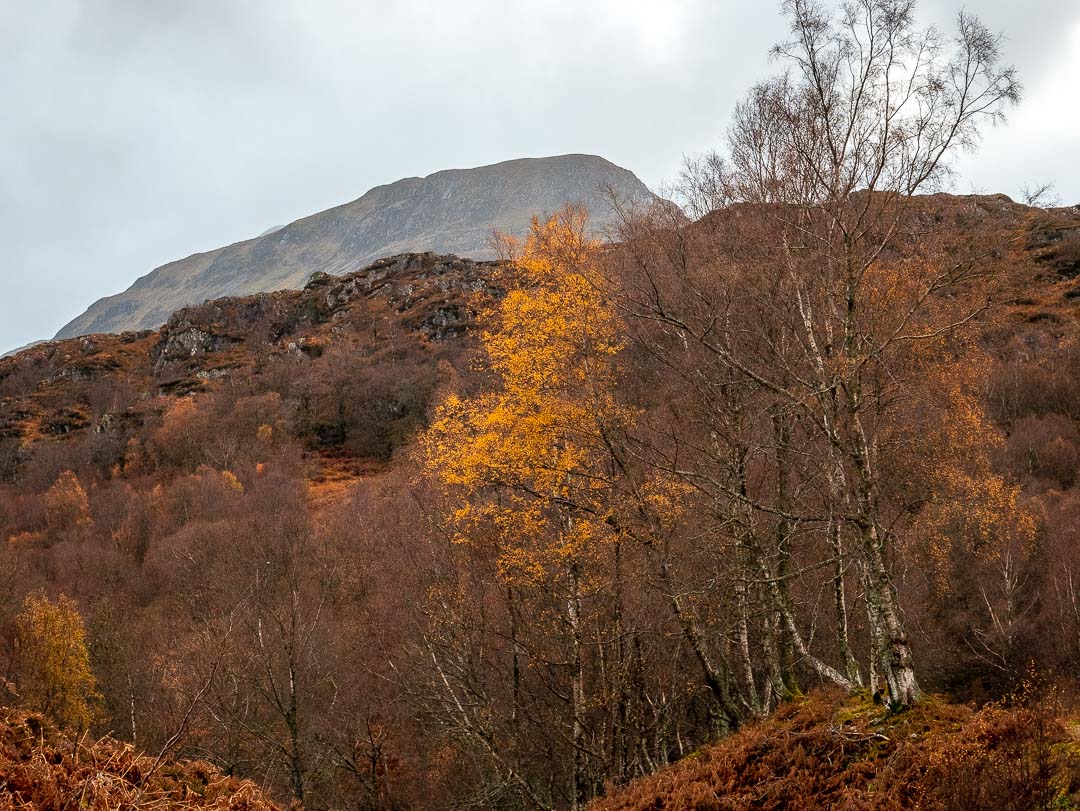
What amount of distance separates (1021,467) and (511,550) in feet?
127

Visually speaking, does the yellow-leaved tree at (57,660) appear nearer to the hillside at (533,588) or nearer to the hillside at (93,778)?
the hillside at (533,588)

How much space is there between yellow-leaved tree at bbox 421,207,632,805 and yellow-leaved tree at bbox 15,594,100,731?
78.1 ft

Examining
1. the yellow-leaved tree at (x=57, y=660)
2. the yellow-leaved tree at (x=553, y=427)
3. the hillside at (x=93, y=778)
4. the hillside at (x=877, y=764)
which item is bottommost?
the yellow-leaved tree at (x=57, y=660)

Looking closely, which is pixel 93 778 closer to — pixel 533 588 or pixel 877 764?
pixel 877 764

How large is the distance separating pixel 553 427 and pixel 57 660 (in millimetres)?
28278

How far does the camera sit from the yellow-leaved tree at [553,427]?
10500 mm

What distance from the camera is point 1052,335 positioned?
57.3 meters

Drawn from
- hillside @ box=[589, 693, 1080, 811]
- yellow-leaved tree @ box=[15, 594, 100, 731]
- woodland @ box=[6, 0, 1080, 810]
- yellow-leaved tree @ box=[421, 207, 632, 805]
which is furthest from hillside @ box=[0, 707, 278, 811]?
yellow-leaved tree @ box=[15, 594, 100, 731]

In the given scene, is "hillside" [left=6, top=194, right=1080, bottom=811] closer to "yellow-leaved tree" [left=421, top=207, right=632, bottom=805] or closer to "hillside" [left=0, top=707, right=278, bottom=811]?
"yellow-leaved tree" [left=421, top=207, right=632, bottom=805]

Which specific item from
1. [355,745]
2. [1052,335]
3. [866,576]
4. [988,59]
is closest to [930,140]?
[988,59]

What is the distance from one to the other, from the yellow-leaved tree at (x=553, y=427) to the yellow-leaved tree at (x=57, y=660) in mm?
23790

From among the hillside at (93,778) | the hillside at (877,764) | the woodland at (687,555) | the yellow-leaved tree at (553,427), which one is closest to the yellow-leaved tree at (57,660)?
the woodland at (687,555)

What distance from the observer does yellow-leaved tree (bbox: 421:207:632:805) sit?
10500mm

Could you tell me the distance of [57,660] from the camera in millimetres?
26922
